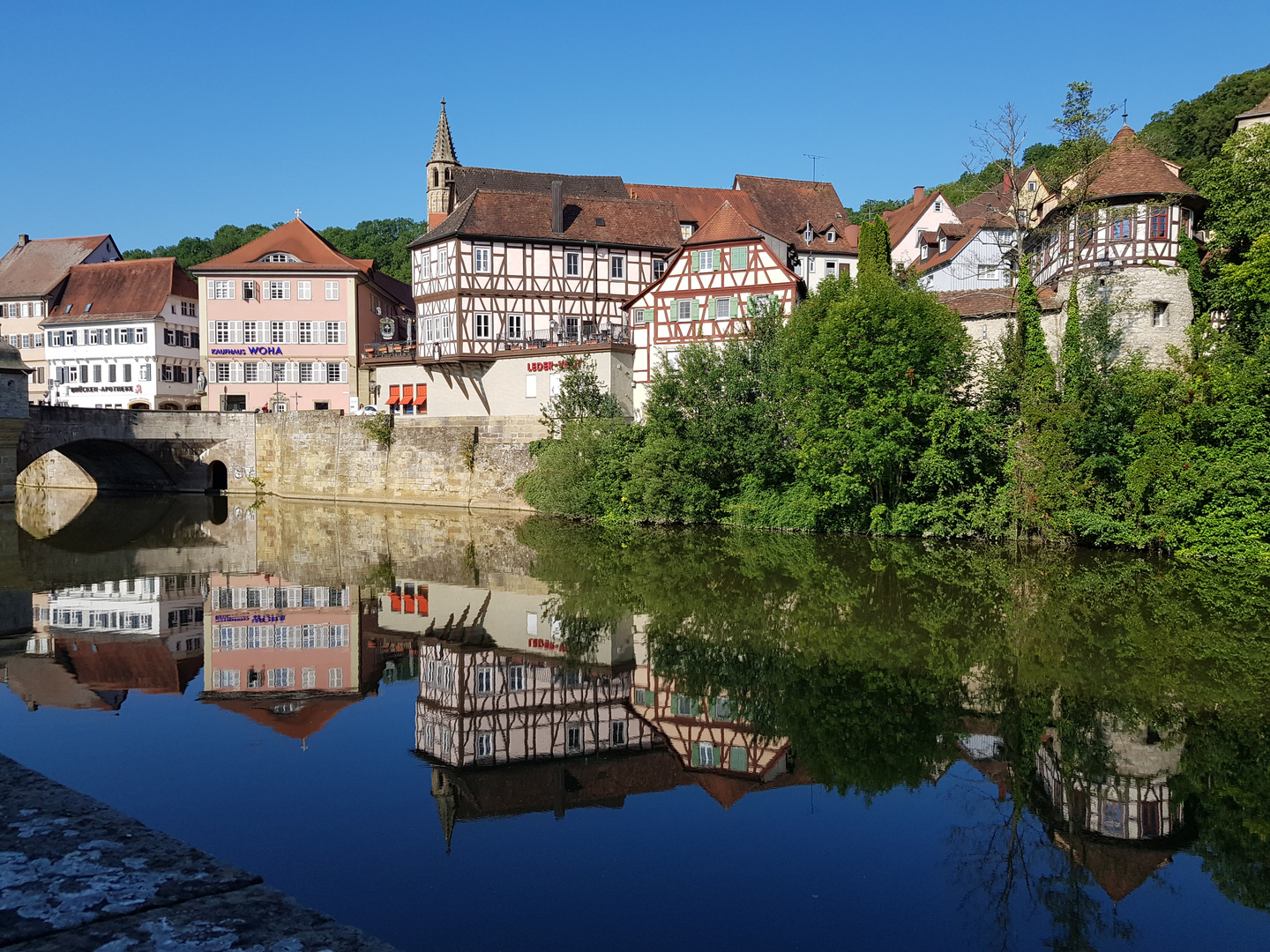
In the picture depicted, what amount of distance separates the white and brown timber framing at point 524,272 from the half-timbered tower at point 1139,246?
18.4 meters

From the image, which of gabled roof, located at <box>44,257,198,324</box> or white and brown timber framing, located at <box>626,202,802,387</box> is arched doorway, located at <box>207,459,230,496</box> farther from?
white and brown timber framing, located at <box>626,202,802,387</box>

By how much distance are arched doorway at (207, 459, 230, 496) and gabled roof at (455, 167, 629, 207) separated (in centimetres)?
1779

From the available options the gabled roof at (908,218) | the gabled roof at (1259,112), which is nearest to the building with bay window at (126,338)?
the gabled roof at (908,218)

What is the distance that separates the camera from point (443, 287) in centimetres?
4438

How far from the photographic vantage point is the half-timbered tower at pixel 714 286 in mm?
38469

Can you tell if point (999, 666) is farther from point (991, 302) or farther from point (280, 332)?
point (280, 332)

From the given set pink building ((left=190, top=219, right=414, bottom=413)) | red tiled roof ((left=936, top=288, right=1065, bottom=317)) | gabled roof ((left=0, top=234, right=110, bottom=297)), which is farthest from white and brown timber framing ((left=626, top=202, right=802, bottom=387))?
gabled roof ((left=0, top=234, right=110, bottom=297))

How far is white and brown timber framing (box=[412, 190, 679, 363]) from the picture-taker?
4347cm

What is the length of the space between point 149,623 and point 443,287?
94.1ft

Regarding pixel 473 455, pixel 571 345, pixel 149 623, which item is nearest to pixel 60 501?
pixel 473 455

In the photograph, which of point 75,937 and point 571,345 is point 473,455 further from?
point 75,937

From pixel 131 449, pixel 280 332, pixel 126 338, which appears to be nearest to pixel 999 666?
pixel 131 449

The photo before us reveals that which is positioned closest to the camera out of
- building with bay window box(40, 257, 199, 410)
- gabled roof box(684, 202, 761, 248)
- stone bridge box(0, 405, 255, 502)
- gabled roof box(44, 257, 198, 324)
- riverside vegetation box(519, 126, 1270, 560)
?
riverside vegetation box(519, 126, 1270, 560)

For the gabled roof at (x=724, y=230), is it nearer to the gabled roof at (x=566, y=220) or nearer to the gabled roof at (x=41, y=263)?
the gabled roof at (x=566, y=220)
